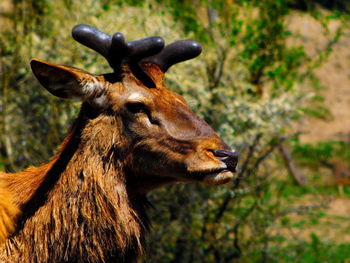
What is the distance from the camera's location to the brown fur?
156 inches

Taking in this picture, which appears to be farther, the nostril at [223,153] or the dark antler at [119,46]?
the dark antler at [119,46]

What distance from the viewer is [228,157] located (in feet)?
12.8

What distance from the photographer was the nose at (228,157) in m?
3.91

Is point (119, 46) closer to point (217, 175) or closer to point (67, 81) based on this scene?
A: point (67, 81)

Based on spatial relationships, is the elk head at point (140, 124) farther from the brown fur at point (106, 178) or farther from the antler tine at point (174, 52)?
the antler tine at point (174, 52)

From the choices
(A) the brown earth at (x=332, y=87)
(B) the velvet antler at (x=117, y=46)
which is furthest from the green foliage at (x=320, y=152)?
(B) the velvet antler at (x=117, y=46)

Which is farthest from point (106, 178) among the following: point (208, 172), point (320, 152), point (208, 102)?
point (320, 152)

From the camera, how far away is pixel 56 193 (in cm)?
404

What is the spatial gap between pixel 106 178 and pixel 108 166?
8 centimetres

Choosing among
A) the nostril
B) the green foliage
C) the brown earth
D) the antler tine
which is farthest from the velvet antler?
the brown earth

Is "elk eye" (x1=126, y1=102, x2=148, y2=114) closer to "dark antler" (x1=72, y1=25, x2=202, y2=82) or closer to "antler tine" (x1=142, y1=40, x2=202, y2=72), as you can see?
"dark antler" (x1=72, y1=25, x2=202, y2=82)

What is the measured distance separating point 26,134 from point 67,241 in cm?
418

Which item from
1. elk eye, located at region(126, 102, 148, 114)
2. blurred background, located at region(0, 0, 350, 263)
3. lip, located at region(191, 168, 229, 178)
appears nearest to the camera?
lip, located at region(191, 168, 229, 178)

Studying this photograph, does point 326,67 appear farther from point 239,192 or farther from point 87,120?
point 87,120
